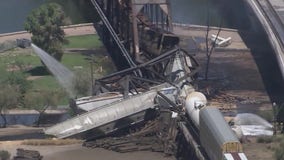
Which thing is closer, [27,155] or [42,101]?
[27,155]

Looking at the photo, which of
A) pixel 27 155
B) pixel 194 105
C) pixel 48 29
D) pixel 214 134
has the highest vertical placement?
pixel 214 134

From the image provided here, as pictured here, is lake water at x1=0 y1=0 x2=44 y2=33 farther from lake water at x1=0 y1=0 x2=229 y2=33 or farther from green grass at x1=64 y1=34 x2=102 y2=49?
green grass at x1=64 y1=34 x2=102 y2=49

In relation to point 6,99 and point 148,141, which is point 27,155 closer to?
point 148,141

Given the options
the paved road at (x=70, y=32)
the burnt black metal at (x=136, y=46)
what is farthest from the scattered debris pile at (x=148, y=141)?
the paved road at (x=70, y=32)

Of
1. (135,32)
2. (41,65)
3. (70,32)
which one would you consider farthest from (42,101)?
(70,32)

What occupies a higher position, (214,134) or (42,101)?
(214,134)

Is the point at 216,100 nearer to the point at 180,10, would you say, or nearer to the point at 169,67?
the point at 169,67

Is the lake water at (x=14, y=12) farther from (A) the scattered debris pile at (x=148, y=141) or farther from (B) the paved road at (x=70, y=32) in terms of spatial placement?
(A) the scattered debris pile at (x=148, y=141)

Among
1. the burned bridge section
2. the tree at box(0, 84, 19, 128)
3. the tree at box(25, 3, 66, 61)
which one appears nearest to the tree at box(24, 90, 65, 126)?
the tree at box(0, 84, 19, 128)
